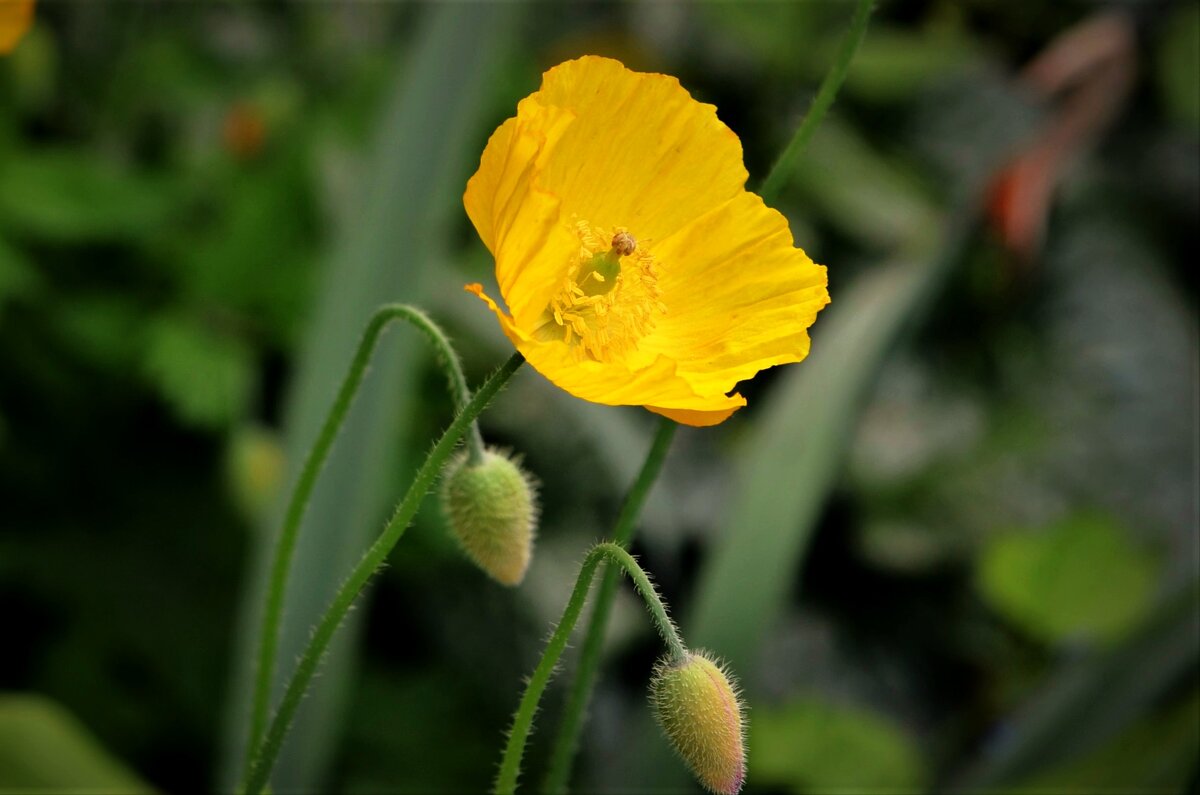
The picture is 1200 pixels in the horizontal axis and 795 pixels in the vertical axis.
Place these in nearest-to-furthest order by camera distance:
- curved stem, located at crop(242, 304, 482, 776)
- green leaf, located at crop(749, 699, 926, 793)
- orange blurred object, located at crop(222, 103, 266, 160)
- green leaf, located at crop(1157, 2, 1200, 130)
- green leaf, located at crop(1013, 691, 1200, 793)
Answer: curved stem, located at crop(242, 304, 482, 776)
green leaf, located at crop(1013, 691, 1200, 793)
green leaf, located at crop(749, 699, 926, 793)
orange blurred object, located at crop(222, 103, 266, 160)
green leaf, located at crop(1157, 2, 1200, 130)

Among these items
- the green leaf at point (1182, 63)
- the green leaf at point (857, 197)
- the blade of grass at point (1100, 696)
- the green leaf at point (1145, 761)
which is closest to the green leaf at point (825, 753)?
the blade of grass at point (1100, 696)

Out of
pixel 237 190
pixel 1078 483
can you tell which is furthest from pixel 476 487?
pixel 1078 483

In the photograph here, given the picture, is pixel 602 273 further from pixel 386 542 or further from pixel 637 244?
pixel 386 542

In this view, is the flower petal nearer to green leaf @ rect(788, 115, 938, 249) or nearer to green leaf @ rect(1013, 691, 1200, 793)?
green leaf @ rect(1013, 691, 1200, 793)

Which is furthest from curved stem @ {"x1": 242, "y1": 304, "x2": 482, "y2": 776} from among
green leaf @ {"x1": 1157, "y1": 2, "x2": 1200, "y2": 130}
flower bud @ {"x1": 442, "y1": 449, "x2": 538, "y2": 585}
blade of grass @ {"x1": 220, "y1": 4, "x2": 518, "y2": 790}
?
green leaf @ {"x1": 1157, "y1": 2, "x2": 1200, "y2": 130}

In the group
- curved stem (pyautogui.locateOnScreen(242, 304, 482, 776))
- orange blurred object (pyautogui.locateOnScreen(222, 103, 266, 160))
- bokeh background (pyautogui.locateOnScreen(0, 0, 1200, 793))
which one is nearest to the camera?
curved stem (pyautogui.locateOnScreen(242, 304, 482, 776))

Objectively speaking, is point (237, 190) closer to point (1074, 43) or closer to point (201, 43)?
point (201, 43)
